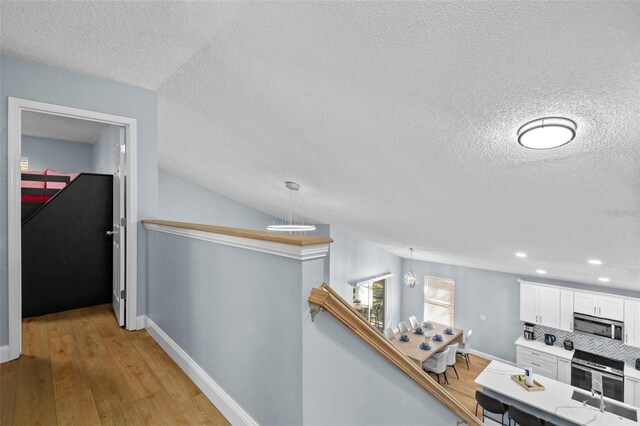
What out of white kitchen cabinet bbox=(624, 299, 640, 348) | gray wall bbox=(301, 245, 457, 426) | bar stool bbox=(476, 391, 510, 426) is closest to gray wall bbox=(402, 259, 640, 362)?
white kitchen cabinet bbox=(624, 299, 640, 348)

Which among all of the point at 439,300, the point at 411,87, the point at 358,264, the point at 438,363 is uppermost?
the point at 411,87

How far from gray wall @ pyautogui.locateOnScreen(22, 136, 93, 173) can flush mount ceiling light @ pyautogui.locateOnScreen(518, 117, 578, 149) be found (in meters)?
7.16

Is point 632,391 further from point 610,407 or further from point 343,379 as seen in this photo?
point 343,379

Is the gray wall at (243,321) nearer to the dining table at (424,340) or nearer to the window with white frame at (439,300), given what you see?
the dining table at (424,340)

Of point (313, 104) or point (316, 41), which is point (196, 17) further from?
point (313, 104)

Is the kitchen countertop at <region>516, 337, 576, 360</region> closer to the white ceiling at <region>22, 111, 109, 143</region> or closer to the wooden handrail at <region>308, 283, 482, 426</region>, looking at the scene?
the wooden handrail at <region>308, 283, 482, 426</region>

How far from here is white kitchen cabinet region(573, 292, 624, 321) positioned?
19.6ft

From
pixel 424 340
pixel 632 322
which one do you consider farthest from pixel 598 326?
pixel 424 340

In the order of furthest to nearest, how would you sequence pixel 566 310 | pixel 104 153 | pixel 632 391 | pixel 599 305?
pixel 566 310
pixel 599 305
pixel 632 391
pixel 104 153

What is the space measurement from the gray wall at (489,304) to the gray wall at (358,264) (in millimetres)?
1097

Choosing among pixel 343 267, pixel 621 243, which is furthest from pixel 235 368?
pixel 343 267

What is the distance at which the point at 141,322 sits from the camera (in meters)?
2.76

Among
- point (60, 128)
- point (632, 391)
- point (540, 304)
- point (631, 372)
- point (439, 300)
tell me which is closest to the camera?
point (60, 128)

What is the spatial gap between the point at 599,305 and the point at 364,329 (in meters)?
7.21
